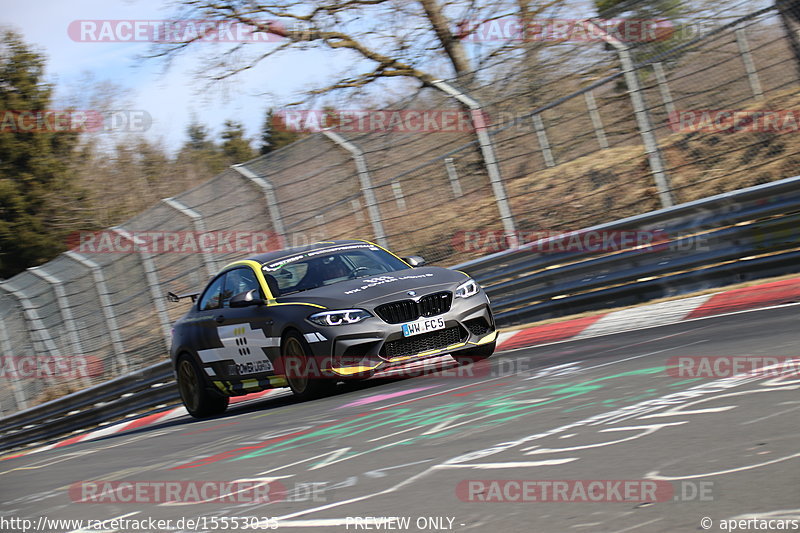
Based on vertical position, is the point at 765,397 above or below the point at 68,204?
below

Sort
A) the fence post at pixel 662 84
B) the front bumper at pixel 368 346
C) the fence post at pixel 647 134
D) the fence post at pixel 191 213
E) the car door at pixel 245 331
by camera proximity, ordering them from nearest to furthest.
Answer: the front bumper at pixel 368 346, the car door at pixel 245 331, the fence post at pixel 647 134, the fence post at pixel 662 84, the fence post at pixel 191 213

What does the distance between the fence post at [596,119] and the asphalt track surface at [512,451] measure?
4.64 meters

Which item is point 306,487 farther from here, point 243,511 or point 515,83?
point 515,83

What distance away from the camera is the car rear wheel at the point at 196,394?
10.8 meters

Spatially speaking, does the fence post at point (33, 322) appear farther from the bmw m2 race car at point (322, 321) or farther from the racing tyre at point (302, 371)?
the racing tyre at point (302, 371)

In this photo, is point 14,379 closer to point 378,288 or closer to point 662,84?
point 378,288

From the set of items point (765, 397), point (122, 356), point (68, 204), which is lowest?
point (765, 397)

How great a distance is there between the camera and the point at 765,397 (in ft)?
17.1

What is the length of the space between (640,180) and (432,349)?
661 centimetres

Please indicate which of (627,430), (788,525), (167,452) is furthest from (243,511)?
(167,452)

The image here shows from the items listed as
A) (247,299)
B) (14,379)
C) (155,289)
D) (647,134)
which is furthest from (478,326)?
(14,379)

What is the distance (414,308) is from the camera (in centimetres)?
884

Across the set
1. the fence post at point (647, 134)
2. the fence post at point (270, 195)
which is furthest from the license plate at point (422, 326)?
the fence post at point (270, 195)

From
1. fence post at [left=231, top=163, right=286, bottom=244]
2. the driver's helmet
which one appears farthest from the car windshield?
fence post at [left=231, top=163, right=286, bottom=244]
